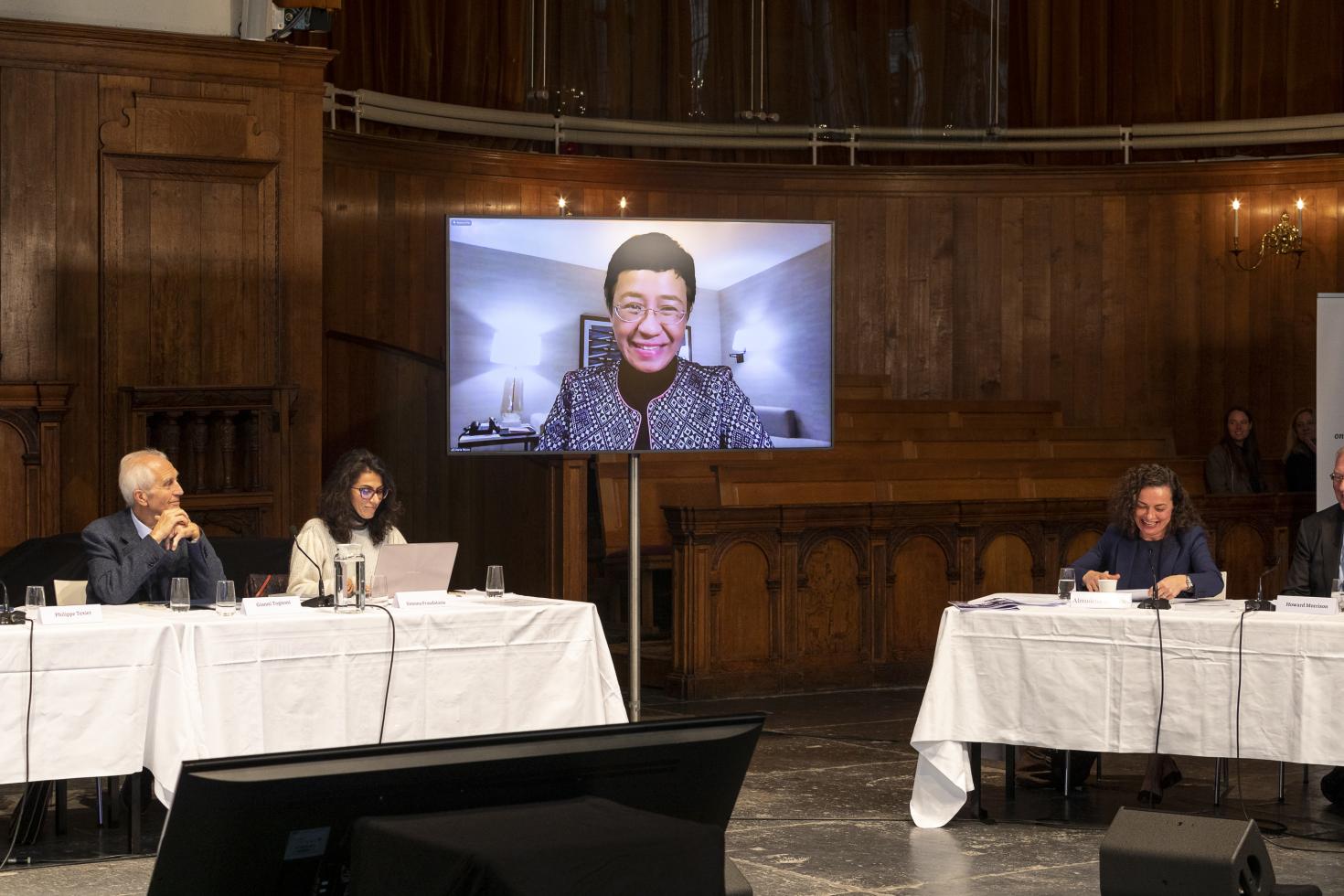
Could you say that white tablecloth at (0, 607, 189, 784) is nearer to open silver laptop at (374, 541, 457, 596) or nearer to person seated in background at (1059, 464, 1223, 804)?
open silver laptop at (374, 541, 457, 596)

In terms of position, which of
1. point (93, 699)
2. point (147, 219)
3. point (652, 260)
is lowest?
point (93, 699)

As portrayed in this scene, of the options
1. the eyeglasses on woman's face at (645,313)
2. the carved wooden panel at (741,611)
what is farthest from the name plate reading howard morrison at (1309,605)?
the carved wooden panel at (741,611)

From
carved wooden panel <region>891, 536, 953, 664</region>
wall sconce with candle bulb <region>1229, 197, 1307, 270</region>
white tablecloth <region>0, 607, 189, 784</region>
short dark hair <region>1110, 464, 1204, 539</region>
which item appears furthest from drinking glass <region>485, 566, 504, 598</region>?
wall sconce with candle bulb <region>1229, 197, 1307, 270</region>

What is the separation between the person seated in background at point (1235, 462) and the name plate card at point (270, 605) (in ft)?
21.9

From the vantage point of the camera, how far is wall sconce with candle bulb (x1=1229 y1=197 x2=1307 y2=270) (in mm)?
12070

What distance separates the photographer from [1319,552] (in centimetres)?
595

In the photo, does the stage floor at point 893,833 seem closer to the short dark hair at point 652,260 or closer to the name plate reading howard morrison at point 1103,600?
the name plate reading howard morrison at point 1103,600

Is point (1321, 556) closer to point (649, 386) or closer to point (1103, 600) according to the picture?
point (1103, 600)

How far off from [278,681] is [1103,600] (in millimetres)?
2652

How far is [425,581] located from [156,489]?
89 cm

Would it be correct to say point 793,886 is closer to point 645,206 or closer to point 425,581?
point 425,581

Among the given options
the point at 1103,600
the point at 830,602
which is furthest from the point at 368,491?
the point at 830,602

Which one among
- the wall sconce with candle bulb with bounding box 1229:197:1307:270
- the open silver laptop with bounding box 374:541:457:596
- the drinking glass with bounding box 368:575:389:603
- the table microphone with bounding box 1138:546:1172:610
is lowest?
the table microphone with bounding box 1138:546:1172:610

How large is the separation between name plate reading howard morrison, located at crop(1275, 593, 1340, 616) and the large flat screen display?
89.3 inches
